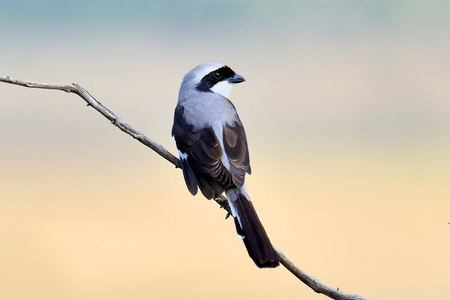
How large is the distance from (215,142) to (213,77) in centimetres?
50

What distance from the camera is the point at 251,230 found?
1899mm

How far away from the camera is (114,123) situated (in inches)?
77.2

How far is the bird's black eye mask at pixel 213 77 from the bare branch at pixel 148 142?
0.54 metres

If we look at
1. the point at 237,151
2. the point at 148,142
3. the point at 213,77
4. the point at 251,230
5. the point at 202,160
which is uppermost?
the point at 213,77

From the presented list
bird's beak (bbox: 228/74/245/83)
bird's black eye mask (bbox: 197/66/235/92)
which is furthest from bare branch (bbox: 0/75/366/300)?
bird's beak (bbox: 228/74/245/83)

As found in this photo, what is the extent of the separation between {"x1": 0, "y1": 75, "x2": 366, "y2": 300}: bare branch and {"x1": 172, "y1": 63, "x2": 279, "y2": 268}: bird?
0.07 m

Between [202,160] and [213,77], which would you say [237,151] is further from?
[213,77]

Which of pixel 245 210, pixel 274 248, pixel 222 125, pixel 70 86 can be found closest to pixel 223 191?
pixel 245 210

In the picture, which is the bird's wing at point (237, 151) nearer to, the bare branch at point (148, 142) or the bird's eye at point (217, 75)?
the bare branch at point (148, 142)

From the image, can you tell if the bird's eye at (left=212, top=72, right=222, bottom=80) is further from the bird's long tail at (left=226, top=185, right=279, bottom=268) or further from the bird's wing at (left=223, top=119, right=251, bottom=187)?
the bird's long tail at (left=226, top=185, right=279, bottom=268)

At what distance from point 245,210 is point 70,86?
2.63 ft

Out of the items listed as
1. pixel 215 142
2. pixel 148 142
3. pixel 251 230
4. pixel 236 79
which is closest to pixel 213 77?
pixel 236 79

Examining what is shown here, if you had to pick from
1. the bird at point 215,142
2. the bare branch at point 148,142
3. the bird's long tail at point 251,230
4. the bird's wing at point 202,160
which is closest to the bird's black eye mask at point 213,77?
the bird at point 215,142

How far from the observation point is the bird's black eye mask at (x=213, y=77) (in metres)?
2.67
